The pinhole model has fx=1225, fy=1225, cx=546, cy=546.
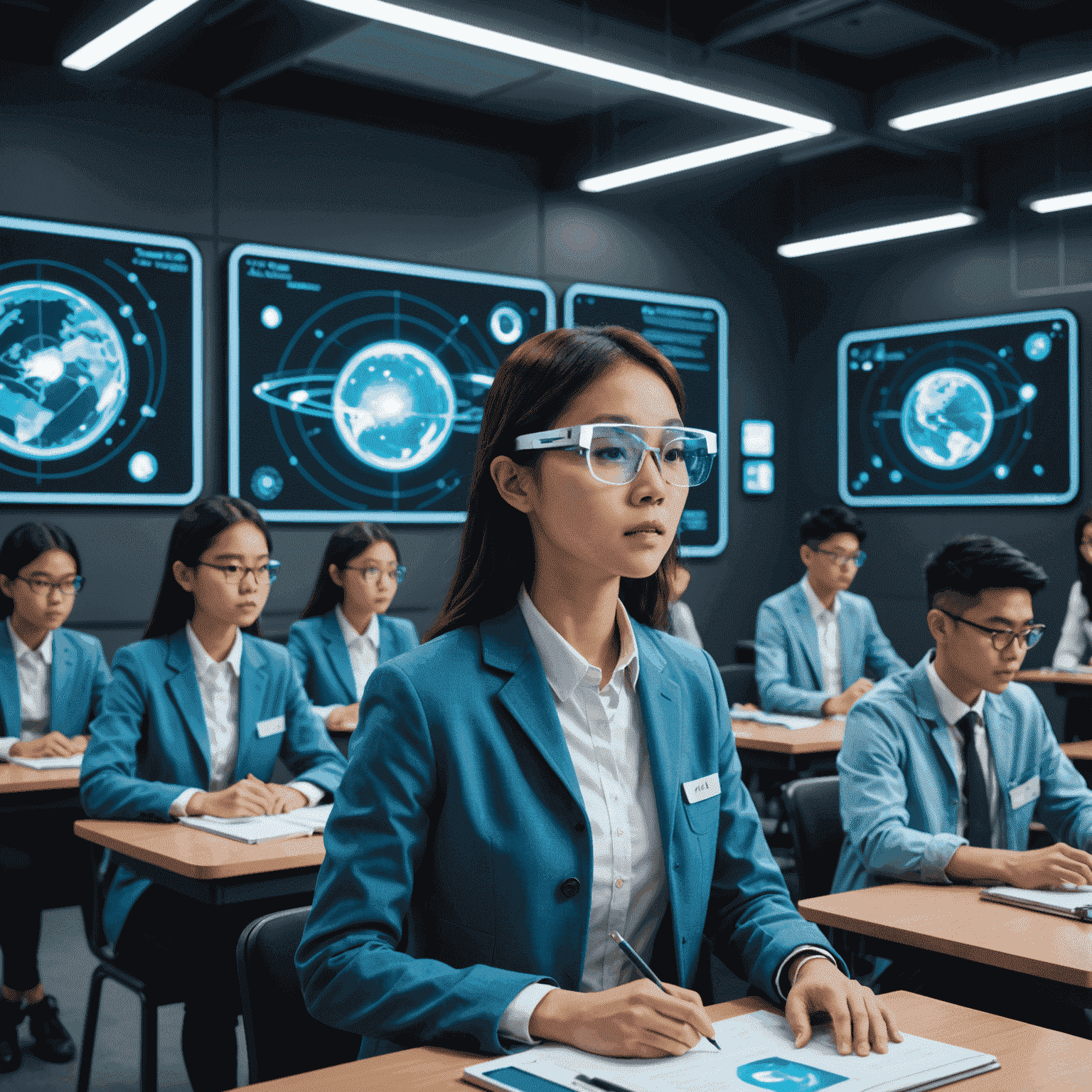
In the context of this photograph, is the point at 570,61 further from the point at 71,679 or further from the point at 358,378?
the point at 71,679

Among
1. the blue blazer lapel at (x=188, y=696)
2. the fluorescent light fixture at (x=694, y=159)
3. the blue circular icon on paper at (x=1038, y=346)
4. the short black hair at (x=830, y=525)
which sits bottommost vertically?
the blue blazer lapel at (x=188, y=696)

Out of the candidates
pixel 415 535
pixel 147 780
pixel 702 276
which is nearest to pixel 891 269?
pixel 702 276

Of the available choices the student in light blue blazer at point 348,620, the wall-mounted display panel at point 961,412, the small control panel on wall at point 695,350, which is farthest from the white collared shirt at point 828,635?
the wall-mounted display panel at point 961,412

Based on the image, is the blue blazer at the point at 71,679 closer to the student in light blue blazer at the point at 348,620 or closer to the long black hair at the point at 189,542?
the student in light blue blazer at the point at 348,620

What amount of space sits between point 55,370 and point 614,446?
471 cm

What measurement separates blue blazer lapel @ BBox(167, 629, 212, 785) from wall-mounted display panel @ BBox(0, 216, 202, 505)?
2600 mm

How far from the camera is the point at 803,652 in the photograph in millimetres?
5668

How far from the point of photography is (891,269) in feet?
26.5

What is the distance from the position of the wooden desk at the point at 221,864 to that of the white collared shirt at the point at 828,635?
350 centimetres

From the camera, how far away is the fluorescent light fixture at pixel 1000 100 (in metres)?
4.95

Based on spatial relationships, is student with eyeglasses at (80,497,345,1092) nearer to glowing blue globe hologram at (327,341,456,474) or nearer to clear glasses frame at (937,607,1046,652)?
clear glasses frame at (937,607,1046,652)

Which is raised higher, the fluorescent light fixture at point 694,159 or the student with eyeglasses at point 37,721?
the fluorescent light fixture at point 694,159

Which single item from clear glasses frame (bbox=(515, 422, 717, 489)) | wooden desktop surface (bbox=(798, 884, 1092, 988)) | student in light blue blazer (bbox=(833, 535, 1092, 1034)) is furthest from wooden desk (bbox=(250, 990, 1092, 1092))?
student in light blue blazer (bbox=(833, 535, 1092, 1034))

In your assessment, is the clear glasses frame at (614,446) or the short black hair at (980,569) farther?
the short black hair at (980,569)
